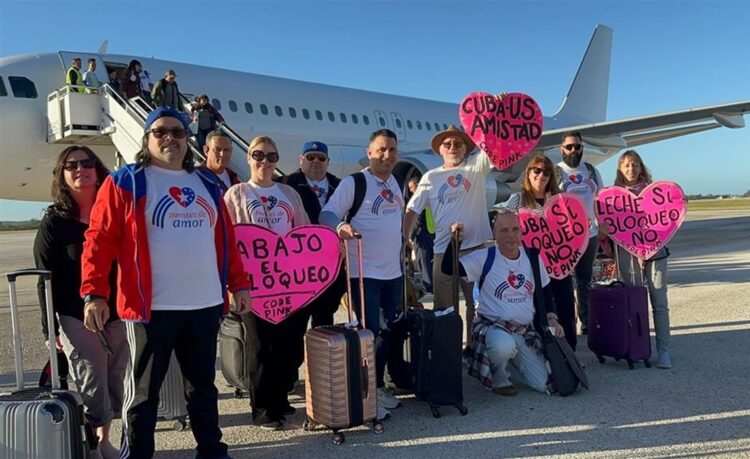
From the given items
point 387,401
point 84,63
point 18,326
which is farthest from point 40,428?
point 84,63

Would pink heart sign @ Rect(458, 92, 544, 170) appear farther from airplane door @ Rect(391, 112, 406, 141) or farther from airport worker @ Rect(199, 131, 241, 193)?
airplane door @ Rect(391, 112, 406, 141)

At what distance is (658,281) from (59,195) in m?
4.27

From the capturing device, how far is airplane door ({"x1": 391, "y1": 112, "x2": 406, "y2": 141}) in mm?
16188

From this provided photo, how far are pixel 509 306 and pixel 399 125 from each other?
41.5ft

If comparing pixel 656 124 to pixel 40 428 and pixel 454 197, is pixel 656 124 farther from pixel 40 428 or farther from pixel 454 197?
pixel 40 428

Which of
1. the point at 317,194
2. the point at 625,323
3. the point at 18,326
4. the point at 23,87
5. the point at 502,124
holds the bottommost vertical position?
the point at 625,323

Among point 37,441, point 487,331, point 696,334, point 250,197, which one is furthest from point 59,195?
point 696,334

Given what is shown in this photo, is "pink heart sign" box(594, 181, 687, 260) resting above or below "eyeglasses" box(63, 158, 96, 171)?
below

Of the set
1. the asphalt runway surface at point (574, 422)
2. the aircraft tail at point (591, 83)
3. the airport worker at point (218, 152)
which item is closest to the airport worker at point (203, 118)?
the asphalt runway surface at point (574, 422)

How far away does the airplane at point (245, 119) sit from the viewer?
9227 millimetres

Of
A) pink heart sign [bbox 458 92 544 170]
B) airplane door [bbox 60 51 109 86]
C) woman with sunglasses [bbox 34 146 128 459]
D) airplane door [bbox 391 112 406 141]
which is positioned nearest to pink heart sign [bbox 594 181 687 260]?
pink heart sign [bbox 458 92 544 170]

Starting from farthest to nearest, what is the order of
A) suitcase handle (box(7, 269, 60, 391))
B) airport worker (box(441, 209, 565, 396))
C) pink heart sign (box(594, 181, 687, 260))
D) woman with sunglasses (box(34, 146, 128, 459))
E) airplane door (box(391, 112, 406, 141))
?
airplane door (box(391, 112, 406, 141)) → pink heart sign (box(594, 181, 687, 260)) → airport worker (box(441, 209, 565, 396)) → woman with sunglasses (box(34, 146, 128, 459)) → suitcase handle (box(7, 269, 60, 391))

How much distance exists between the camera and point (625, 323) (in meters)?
4.48

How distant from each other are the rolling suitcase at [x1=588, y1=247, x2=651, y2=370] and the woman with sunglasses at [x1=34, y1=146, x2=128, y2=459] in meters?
3.54
